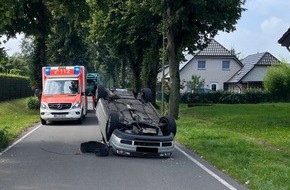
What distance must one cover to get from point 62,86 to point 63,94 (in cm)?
57

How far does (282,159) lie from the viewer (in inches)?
557

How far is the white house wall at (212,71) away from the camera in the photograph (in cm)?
7631

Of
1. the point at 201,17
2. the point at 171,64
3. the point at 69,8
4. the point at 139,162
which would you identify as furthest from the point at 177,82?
the point at 139,162

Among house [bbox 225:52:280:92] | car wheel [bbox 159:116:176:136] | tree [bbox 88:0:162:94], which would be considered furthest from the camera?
house [bbox 225:52:280:92]

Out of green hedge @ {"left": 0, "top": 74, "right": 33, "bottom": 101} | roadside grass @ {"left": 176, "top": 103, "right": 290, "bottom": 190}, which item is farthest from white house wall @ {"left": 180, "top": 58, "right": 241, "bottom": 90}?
roadside grass @ {"left": 176, "top": 103, "right": 290, "bottom": 190}

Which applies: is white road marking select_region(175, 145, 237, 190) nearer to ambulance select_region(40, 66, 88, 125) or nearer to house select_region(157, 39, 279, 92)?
ambulance select_region(40, 66, 88, 125)

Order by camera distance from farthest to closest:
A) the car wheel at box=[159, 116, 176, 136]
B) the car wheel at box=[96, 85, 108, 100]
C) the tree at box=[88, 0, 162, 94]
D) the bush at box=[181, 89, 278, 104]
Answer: the bush at box=[181, 89, 278, 104]
the tree at box=[88, 0, 162, 94]
the car wheel at box=[96, 85, 108, 100]
the car wheel at box=[159, 116, 176, 136]

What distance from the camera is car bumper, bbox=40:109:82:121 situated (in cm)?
2528

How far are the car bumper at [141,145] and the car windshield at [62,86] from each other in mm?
12847

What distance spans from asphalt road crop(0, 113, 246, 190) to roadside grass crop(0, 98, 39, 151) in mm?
2391

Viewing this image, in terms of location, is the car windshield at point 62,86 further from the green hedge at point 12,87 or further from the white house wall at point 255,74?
the white house wall at point 255,74

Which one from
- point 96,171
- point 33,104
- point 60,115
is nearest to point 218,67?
point 33,104

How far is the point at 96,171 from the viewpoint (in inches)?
460

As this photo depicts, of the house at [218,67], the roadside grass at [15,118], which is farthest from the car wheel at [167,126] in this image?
the house at [218,67]
